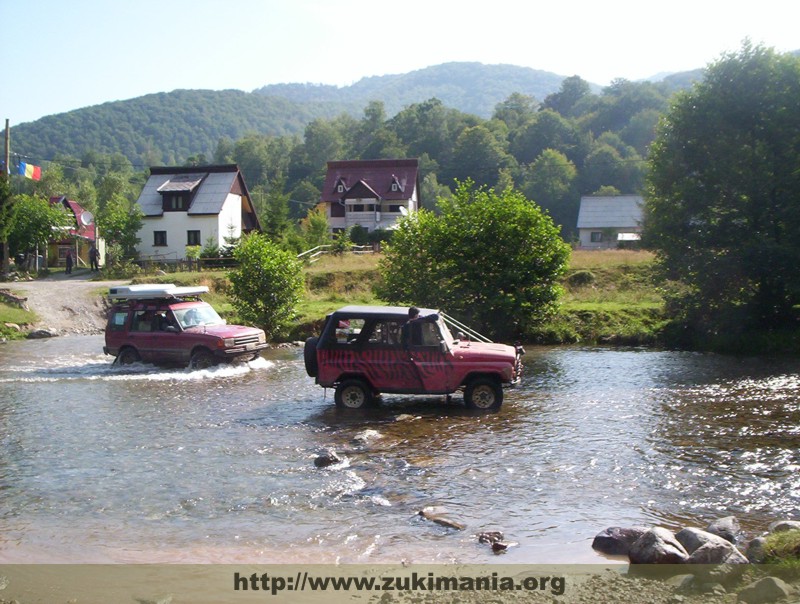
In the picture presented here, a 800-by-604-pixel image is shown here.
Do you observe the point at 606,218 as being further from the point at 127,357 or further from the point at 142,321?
the point at 127,357

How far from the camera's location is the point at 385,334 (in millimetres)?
16766

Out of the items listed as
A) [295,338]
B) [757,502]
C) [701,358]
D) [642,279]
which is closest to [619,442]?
[757,502]

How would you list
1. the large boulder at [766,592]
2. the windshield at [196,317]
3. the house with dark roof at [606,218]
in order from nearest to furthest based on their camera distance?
the large boulder at [766,592] → the windshield at [196,317] → the house with dark roof at [606,218]

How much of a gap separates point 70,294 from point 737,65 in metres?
33.2

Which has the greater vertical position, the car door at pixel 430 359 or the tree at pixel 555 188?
the tree at pixel 555 188

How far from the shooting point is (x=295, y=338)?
31812 millimetres

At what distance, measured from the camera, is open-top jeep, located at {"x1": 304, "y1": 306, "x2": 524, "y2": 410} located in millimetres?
16578

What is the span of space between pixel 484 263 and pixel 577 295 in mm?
9098

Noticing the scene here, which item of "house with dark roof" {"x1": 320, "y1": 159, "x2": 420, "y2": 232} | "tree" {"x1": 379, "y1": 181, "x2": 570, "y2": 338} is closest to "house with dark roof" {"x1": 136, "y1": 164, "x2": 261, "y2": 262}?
"house with dark roof" {"x1": 320, "y1": 159, "x2": 420, "y2": 232}

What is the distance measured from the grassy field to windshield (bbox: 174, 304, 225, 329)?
7.57 m

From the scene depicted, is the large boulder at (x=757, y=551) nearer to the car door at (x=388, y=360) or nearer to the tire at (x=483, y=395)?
the tire at (x=483, y=395)

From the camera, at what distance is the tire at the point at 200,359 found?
2284 cm

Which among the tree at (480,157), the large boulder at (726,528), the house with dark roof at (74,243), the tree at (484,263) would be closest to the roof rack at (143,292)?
the tree at (484,263)

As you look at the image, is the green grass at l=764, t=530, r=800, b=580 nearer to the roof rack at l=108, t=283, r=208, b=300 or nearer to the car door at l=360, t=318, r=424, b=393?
the car door at l=360, t=318, r=424, b=393
